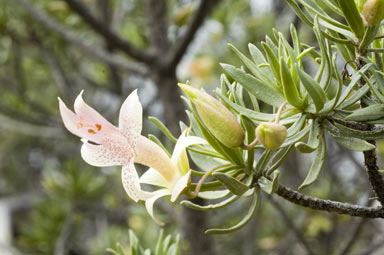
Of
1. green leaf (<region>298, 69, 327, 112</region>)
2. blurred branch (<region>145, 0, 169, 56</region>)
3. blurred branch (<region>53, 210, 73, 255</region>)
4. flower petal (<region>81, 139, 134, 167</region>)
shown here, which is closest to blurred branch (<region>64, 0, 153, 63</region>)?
blurred branch (<region>145, 0, 169, 56</region>)

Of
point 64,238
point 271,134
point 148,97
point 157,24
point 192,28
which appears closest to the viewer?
point 271,134

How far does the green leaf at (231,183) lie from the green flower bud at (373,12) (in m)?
0.17

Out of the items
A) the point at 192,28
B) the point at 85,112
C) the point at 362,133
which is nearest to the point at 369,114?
the point at 362,133

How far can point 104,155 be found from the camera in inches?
17.3

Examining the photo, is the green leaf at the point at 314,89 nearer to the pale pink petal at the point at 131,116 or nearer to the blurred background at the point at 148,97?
the pale pink petal at the point at 131,116

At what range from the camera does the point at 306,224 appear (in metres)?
1.86

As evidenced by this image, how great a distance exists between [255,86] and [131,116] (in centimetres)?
11

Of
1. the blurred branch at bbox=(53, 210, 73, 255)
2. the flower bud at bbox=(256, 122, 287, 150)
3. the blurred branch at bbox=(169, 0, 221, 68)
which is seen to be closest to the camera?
the flower bud at bbox=(256, 122, 287, 150)

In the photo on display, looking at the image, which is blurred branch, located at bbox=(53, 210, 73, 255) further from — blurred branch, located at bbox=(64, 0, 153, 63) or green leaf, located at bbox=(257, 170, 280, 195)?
green leaf, located at bbox=(257, 170, 280, 195)

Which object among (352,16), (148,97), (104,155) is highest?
(352,16)

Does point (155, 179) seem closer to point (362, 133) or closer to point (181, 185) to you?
point (181, 185)

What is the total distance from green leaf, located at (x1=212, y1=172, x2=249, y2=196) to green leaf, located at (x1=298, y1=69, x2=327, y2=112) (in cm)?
9

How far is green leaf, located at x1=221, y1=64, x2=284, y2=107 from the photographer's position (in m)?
0.40

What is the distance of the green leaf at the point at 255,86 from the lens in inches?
15.8
